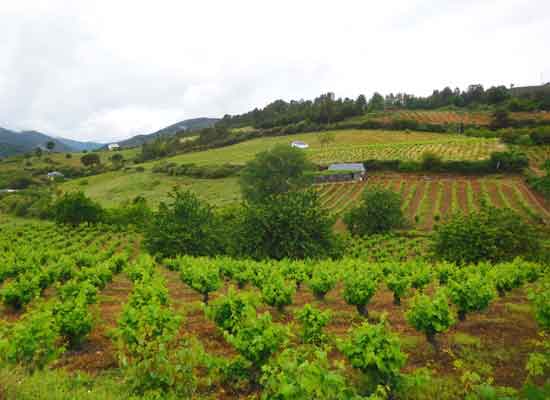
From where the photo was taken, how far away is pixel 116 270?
19.5 meters

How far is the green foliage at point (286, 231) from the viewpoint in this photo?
22547mm

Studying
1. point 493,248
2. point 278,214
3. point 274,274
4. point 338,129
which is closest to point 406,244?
point 493,248

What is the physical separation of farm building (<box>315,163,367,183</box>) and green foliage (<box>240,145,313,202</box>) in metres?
11.5

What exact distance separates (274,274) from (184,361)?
21.1ft

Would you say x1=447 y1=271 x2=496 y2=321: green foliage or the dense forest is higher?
the dense forest

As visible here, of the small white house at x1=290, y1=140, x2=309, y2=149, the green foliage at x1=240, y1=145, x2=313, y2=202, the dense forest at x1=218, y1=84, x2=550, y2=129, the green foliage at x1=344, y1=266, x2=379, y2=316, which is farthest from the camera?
the dense forest at x1=218, y1=84, x2=550, y2=129

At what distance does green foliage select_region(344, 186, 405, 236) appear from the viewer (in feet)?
147

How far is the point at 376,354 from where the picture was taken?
584 centimetres

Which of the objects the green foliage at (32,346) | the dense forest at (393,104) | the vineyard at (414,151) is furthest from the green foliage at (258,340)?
the dense forest at (393,104)

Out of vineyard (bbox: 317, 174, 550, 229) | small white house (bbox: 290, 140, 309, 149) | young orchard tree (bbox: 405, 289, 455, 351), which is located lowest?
vineyard (bbox: 317, 174, 550, 229)

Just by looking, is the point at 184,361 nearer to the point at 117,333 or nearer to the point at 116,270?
the point at 117,333

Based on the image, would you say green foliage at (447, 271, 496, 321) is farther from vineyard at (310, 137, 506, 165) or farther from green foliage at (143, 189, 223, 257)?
vineyard at (310, 137, 506, 165)

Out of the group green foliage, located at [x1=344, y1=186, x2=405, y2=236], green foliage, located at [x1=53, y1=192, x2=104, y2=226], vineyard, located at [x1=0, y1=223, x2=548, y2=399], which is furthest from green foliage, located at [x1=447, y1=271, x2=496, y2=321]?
green foliage, located at [x1=53, y1=192, x2=104, y2=226]

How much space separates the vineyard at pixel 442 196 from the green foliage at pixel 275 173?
22.0 feet
